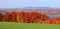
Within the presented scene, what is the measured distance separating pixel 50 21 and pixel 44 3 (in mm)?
249

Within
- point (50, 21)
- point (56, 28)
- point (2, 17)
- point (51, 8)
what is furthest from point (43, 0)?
point (2, 17)

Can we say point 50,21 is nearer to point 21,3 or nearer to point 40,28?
point 40,28

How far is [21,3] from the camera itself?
5.79 feet

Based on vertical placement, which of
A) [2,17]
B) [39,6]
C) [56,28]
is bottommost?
[56,28]

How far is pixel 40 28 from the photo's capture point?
5.51ft

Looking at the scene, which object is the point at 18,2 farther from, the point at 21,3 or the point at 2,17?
the point at 2,17

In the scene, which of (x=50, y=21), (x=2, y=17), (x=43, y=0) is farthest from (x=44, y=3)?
(x=2, y=17)

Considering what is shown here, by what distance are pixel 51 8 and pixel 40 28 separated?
0.30 meters

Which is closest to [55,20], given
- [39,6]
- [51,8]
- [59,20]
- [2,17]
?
[59,20]

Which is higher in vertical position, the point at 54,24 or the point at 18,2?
the point at 18,2

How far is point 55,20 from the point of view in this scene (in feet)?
5.59

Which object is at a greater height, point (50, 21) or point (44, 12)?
point (44, 12)

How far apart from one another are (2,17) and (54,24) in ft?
2.29

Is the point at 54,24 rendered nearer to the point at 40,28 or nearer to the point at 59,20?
the point at 59,20
